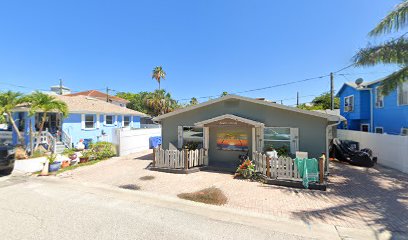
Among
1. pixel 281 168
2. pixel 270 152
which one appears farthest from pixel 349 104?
pixel 281 168

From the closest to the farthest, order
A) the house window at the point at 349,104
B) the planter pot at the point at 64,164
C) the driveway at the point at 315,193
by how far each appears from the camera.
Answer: the driveway at the point at 315,193 < the planter pot at the point at 64,164 < the house window at the point at 349,104

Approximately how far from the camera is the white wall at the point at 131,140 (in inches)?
600

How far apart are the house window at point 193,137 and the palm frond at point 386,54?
8.92 metres

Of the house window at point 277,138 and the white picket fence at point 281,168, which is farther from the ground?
the house window at point 277,138

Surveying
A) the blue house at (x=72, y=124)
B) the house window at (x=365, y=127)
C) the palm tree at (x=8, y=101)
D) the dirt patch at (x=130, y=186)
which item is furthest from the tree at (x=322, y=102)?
the palm tree at (x=8, y=101)

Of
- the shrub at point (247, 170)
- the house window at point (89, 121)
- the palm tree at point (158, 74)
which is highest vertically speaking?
the palm tree at point (158, 74)

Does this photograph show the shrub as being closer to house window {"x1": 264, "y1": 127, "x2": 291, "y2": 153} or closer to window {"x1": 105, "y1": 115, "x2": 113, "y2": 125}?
house window {"x1": 264, "y1": 127, "x2": 291, "y2": 153}

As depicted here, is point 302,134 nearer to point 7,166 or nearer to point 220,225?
point 220,225

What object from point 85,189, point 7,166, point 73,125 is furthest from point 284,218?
point 73,125

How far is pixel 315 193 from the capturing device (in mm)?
7551

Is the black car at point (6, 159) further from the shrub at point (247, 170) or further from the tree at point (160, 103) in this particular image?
the tree at point (160, 103)

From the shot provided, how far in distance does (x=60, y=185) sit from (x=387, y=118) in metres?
21.6

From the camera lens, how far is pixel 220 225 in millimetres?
5301

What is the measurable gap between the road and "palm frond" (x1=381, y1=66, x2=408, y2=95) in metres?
8.81
